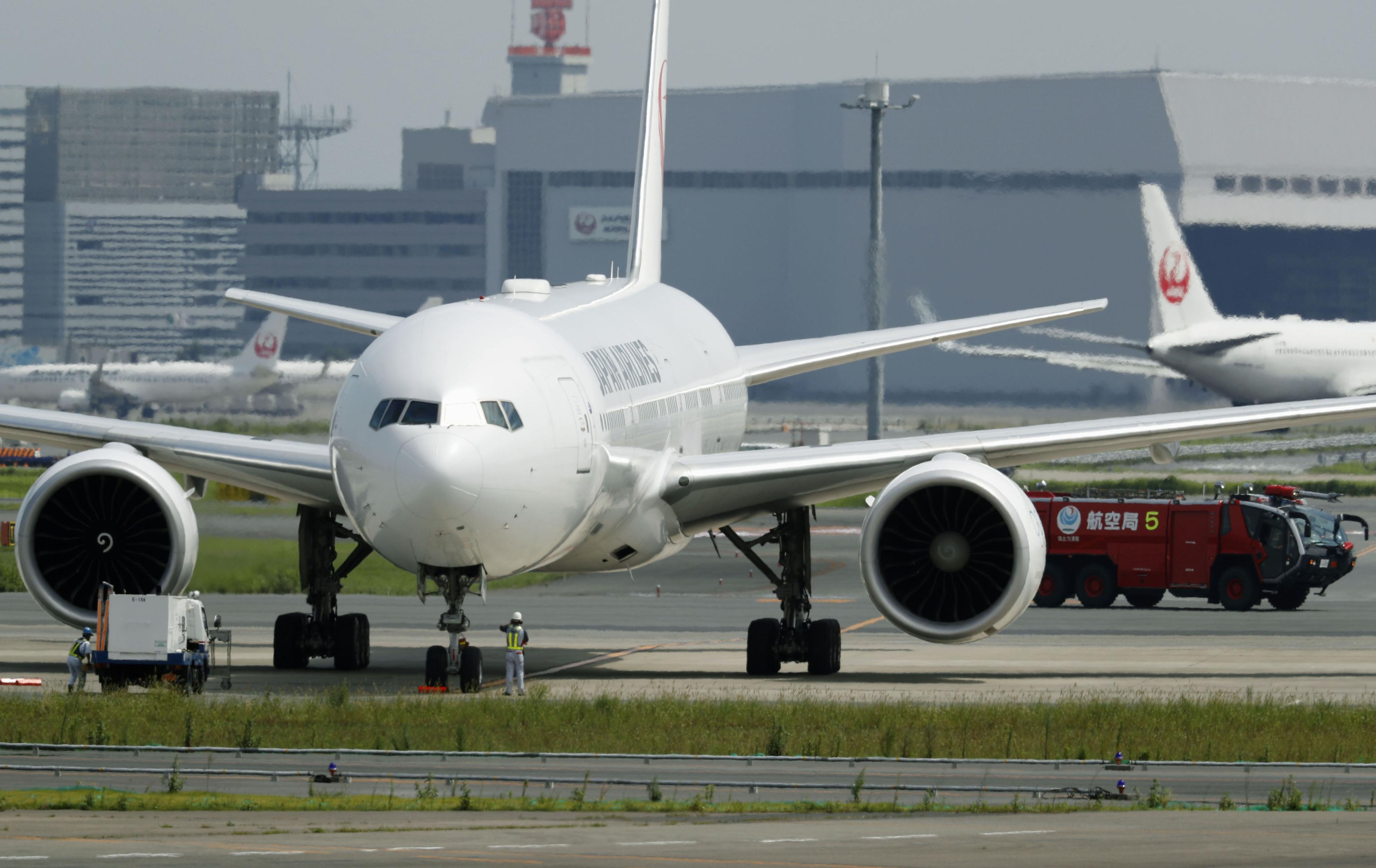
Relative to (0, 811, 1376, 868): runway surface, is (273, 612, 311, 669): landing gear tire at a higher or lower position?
lower

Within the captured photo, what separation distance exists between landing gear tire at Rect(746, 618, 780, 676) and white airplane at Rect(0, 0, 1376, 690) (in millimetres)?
28

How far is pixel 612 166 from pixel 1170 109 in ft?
164

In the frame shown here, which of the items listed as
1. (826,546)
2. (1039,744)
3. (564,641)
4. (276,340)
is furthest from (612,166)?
(1039,744)

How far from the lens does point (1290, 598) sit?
38656 mm

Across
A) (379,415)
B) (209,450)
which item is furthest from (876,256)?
(379,415)

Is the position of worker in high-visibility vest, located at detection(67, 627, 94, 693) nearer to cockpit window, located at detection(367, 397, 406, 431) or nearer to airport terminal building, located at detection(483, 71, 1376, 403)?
cockpit window, located at detection(367, 397, 406, 431)

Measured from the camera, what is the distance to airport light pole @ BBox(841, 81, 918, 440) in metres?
63.8

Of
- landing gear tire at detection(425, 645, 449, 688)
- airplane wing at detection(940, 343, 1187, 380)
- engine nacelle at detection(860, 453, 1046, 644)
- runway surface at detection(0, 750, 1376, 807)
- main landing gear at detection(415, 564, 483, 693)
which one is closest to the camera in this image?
runway surface at detection(0, 750, 1376, 807)

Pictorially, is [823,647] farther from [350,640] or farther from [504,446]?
[504,446]

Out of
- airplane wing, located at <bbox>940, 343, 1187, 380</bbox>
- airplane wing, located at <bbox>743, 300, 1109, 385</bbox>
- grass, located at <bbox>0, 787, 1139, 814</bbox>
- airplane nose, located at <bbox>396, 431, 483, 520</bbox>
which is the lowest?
grass, located at <bbox>0, 787, 1139, 814</bbox>

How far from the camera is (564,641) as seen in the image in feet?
105

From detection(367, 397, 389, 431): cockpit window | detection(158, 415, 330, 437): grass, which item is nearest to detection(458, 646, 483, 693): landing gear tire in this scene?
detection(367, 397, 389, 431): cockpit window

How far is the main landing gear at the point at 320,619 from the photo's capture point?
1061 inches

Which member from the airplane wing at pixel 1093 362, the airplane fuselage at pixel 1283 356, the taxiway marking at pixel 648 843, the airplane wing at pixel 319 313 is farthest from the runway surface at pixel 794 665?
the airplane wing at pixel 1093 362
